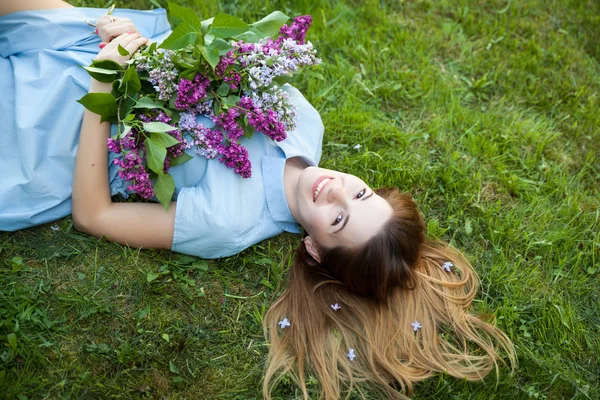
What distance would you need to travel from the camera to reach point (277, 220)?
330 centimetres

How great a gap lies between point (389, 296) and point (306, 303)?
18.7 inches

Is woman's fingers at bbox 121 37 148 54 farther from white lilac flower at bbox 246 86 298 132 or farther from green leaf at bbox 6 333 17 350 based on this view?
green leaf at bbox 6 333 17 350

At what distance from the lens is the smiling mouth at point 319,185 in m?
A: 3.03

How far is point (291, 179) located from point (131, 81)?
1075 millimetres

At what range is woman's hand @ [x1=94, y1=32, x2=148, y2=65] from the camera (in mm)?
2975

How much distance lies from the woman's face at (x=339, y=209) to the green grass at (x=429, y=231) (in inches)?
21.9

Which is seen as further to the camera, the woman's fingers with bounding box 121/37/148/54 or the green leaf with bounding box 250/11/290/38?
the green leaf with bounding box 250/11/290/38

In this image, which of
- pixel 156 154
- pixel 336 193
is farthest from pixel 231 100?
pixel 336 193

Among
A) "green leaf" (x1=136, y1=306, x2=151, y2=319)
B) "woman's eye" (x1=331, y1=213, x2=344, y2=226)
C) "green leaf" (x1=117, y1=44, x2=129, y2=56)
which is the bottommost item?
"green leaf" (x1=136, y1=306, x2=151, y2=319)

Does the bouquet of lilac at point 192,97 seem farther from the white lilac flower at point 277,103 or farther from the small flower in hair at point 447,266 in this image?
the small flower in hair at point 447,266

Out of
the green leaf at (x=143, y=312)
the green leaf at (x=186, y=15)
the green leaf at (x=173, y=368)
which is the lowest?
the green leaf at (x=173, y=368)

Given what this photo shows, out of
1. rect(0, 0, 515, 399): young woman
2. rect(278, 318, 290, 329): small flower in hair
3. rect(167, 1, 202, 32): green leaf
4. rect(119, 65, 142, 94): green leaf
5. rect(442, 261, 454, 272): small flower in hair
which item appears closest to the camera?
rect(167, 1, 202, 32): green leaf

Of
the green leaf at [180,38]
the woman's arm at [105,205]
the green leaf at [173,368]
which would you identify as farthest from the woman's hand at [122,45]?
the green leaf at [173,368]

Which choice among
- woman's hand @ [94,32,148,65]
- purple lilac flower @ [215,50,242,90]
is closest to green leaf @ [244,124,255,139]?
purple lilac flower @ [215,50,242,90]
